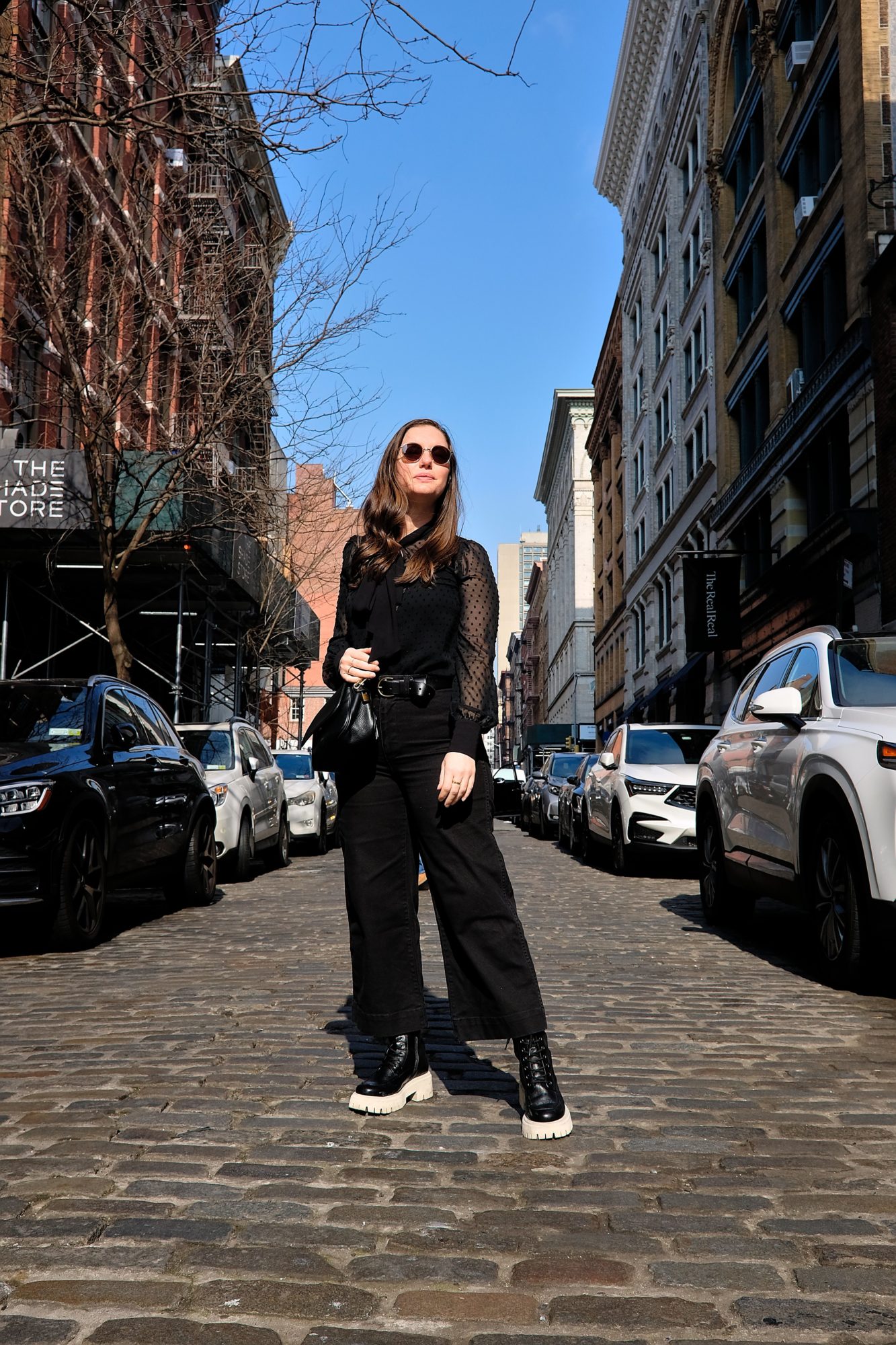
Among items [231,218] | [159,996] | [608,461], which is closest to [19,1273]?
[159,996]

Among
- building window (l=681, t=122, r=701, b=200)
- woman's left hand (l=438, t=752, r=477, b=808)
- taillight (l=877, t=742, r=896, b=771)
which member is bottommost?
woman's left hand (l=438, t=752, r=477, b=808)

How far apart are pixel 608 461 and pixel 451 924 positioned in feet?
195

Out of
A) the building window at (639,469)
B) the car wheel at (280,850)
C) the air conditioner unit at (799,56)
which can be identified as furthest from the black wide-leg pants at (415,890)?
the building window at (639,469)

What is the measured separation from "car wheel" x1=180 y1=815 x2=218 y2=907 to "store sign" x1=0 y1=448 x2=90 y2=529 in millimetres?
10396

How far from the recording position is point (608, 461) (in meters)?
61.6

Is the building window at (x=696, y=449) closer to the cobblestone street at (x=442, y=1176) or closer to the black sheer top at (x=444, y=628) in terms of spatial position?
the cobblestone street at (x=442, y=1176)

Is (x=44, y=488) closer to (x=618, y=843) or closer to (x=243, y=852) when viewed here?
(x=243, y=852)

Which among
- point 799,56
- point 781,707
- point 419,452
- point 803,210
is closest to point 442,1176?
point 419,452

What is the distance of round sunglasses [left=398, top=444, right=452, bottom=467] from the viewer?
3.96 metres

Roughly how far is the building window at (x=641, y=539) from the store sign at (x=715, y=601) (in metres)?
18.1

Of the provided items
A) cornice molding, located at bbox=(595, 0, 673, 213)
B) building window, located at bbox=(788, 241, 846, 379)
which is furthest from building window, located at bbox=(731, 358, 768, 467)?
cornice molding, located at bbox=(595, 0, 673, 213)

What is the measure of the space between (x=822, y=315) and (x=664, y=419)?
781 inches

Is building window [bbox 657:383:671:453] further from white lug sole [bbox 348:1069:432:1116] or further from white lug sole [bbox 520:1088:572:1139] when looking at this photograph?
white lug sole [bbox 520:1088:572:1139]

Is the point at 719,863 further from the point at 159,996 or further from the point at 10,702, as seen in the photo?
the point at 10,702
